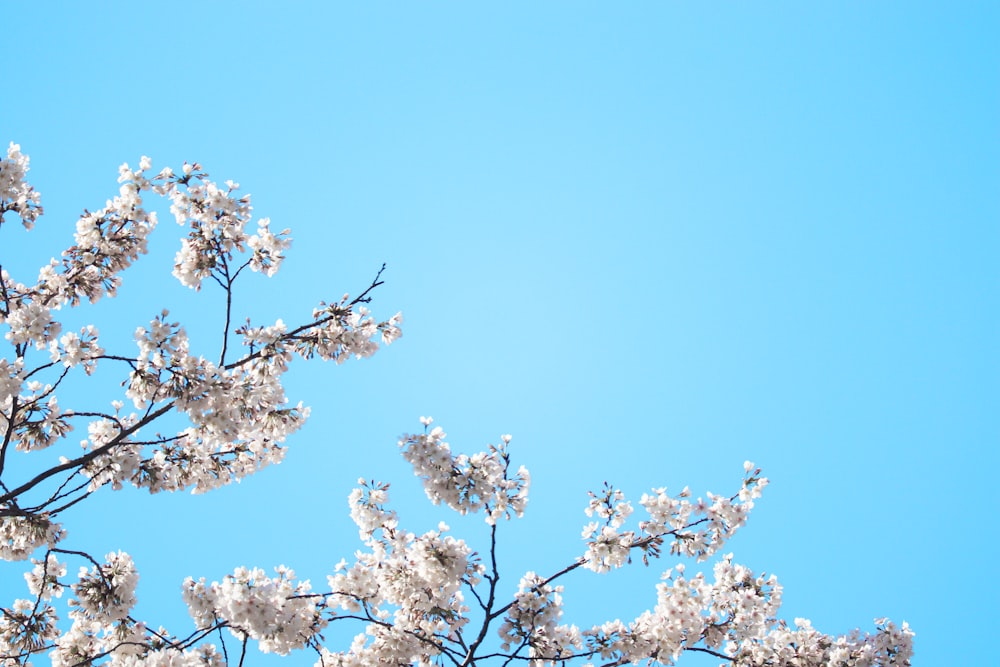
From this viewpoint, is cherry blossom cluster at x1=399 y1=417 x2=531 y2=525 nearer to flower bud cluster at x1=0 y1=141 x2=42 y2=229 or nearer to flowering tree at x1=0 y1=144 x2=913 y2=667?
flowering tree at x1=0 y1=144 x2=913 y2=667

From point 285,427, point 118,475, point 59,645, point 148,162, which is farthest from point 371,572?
point 148,162

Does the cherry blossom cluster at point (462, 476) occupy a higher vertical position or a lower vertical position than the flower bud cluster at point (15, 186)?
lower

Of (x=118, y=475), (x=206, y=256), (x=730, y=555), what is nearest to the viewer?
(x=118, y=475)

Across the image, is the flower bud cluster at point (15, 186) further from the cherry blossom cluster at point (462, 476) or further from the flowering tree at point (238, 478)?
the cherry blossom cluster at point (462, 476)

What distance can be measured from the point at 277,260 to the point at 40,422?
3.47 meters

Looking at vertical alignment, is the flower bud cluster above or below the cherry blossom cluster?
above

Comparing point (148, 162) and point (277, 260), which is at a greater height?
point (148, 162)

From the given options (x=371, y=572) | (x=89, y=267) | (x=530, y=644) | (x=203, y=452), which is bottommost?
(x=530, y=644)

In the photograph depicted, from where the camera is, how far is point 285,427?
894 cm

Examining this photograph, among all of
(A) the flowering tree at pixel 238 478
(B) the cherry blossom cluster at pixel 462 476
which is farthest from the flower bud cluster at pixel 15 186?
(B) the cherry blossom cluster at pixel 462 476

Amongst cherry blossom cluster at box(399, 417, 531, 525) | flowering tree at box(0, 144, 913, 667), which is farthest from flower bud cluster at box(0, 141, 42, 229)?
cherry blossom cluster at box(399, 417, 531, 525)

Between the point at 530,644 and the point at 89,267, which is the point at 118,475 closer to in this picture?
the point at 89,267

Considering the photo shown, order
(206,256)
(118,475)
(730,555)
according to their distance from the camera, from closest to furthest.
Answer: (118,475) < (206,256) < (730,555)

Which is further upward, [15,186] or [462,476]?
[15,186]
